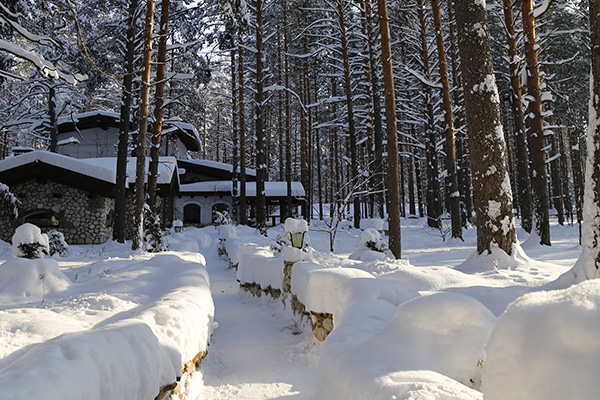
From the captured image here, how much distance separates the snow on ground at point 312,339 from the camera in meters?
1.12

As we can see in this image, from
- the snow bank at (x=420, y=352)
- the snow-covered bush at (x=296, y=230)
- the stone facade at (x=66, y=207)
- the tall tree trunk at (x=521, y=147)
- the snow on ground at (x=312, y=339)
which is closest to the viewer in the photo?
the snow on ground at (x=312, y=339)

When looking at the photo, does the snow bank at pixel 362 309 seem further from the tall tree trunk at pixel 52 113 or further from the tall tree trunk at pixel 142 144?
the tall tree trunk at pixel 52 113

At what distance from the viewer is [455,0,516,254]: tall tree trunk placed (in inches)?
245

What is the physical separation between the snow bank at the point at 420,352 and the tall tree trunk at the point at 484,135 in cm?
430

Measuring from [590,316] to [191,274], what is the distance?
208 inches

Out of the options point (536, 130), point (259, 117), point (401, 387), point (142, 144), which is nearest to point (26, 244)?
point (142, 144)

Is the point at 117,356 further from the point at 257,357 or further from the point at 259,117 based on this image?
the point at 259,117

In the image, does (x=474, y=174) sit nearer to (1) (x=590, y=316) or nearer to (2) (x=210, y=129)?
(1) (x=590, y=316)

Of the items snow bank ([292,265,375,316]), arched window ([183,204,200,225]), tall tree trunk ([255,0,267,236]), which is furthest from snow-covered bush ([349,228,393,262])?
arched window ([183,204,200,225])

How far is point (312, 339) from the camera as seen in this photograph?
202 inches

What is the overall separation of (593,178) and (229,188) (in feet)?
76.8

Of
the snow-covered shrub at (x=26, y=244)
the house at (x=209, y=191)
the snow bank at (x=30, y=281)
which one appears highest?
the house at (x=209, y=191)

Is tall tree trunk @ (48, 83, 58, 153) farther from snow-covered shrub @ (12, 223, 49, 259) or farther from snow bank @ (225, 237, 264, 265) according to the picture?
A: snow-covered shrub @ (12, 223, 49, 259)

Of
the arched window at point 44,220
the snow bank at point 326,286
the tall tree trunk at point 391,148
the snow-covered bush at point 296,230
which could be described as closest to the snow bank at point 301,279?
the snow bank at point 326,286
